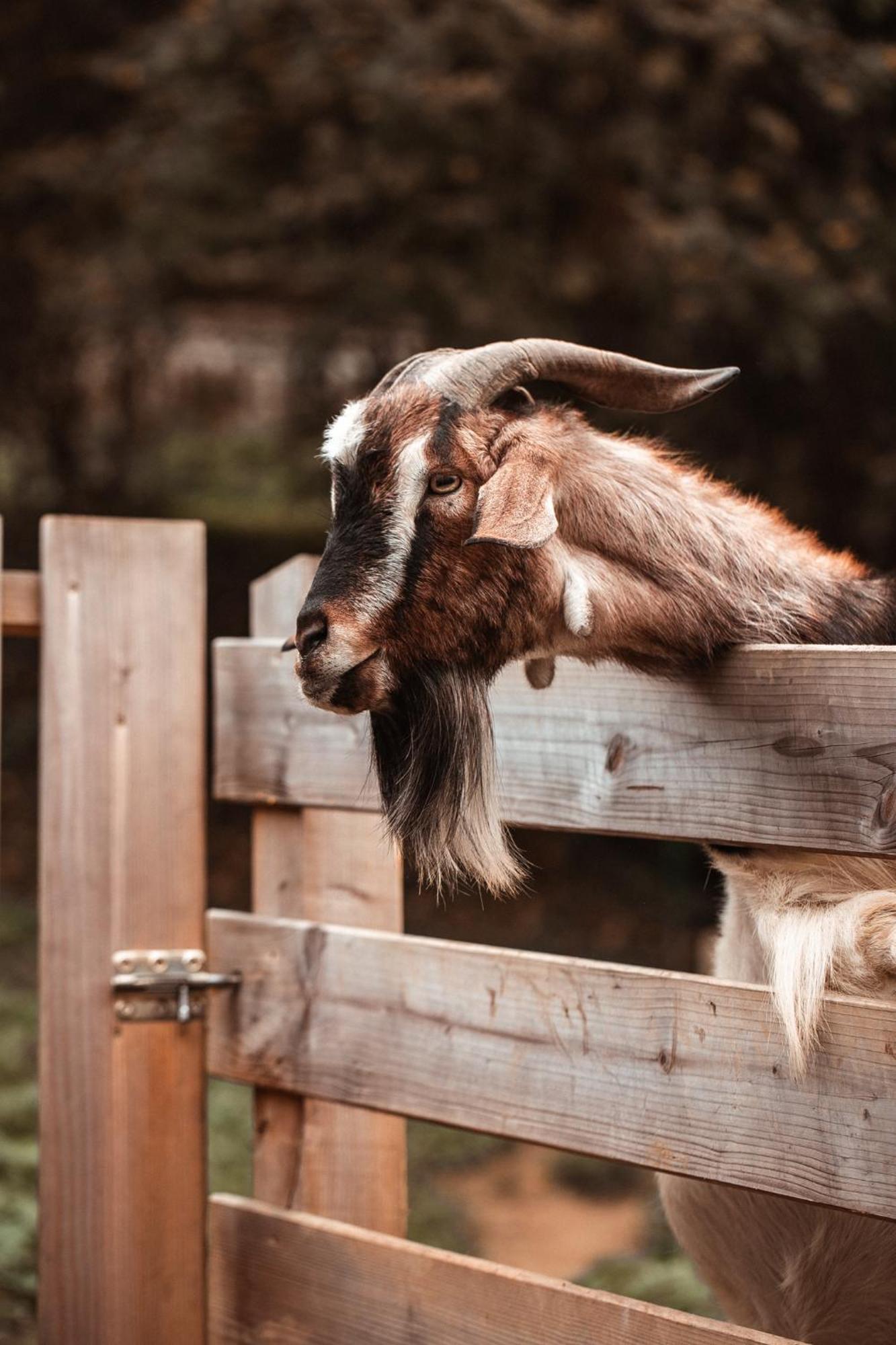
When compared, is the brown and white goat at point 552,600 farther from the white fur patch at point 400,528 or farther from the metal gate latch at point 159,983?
the metal gate latch at point 159,983

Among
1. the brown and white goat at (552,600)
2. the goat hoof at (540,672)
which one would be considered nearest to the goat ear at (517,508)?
the brown and white goat at (552,600)

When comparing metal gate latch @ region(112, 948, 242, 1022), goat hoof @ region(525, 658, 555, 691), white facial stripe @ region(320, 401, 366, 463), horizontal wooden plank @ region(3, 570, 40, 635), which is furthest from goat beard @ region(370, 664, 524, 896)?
horizontal wooden plank @ region(3, 570, 40, 635)

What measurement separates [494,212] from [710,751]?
5.87 metres

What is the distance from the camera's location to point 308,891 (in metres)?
2.99

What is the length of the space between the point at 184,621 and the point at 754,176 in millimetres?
5515

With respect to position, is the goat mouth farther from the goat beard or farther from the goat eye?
the goat eye

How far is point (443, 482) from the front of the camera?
2.15 m

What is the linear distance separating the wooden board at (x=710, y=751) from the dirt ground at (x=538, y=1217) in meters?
3.70

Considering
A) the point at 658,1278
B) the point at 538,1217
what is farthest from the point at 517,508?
the point at 538,1217

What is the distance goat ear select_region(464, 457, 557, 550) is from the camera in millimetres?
2004

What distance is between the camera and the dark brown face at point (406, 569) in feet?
6.93

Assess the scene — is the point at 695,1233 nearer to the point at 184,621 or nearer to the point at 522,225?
the point at 184,621

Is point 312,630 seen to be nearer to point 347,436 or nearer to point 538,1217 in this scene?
point 347,436

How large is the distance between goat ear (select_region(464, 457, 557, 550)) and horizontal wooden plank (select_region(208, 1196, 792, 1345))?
118cm
